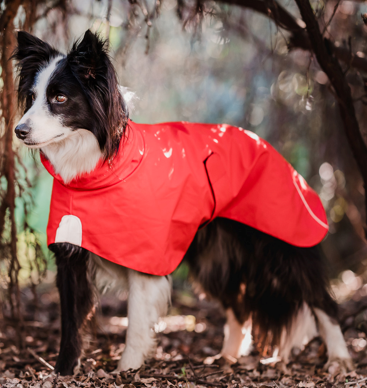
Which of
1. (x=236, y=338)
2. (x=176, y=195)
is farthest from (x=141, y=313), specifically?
(x=236, y=338)

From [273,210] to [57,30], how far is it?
6.74 ft

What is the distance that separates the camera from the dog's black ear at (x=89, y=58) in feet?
6.92

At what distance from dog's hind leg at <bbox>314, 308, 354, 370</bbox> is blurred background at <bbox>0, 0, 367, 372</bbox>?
1.74ft

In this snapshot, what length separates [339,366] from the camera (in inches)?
108

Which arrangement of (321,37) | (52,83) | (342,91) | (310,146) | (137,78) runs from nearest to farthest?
(52,83) → (321,37) → (342,91) → (137,78) → (310,146)

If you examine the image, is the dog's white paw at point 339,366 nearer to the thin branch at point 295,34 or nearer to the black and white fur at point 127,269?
the black and white fur at point 127,269

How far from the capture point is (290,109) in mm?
4555

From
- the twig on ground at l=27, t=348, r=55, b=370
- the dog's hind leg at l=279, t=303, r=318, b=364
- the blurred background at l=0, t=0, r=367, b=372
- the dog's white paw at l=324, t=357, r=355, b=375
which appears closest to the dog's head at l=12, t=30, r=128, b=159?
the blurred background at l=0, t=0, r=367, b=372

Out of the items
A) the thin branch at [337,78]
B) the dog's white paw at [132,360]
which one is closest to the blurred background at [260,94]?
the thin branch at [337,78]

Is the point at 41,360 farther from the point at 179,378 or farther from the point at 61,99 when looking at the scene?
the point at 61,99

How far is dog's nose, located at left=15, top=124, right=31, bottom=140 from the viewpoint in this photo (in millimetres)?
2057

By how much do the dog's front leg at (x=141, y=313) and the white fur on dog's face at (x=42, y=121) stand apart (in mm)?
887

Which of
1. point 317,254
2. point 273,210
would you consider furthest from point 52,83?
point 317,254

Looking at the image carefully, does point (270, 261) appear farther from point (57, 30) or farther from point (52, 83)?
point (57, 30)
